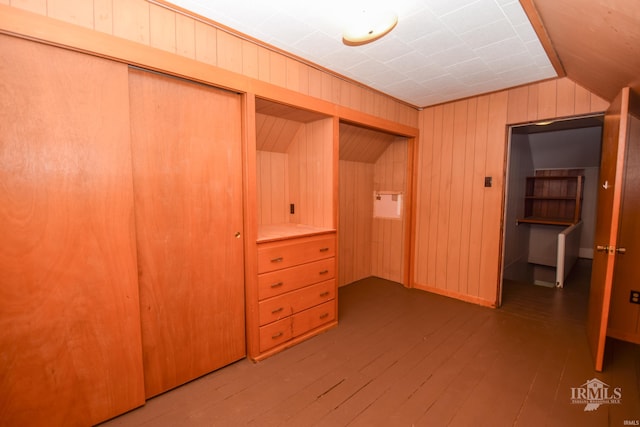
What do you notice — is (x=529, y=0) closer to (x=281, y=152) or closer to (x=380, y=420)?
(x=281, y=152)

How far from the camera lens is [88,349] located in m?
1.49

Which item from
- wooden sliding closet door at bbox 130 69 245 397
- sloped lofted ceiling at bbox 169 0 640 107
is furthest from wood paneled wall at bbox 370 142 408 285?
wooden sliding closet door at bbox 130 69 245 397

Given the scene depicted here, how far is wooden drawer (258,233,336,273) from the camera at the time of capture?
215cm

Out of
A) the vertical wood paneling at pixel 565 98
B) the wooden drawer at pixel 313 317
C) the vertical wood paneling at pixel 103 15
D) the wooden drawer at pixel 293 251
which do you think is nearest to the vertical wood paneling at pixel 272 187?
the wooden drawer at pixel 293 251

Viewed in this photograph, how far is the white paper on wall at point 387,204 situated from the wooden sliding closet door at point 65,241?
10.0 feet

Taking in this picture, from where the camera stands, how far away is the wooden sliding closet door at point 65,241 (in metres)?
1.28

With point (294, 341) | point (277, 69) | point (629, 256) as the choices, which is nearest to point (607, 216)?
point (629, 256)

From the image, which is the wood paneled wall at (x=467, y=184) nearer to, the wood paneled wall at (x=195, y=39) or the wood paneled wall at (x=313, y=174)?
the wood paneled wall at (x=195, y=39)

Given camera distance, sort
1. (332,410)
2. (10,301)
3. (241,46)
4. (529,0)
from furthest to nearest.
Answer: (241,46) → (332,410) → (529,0) → (10,301)

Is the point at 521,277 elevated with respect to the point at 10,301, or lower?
lower

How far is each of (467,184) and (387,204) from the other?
1.03 meters

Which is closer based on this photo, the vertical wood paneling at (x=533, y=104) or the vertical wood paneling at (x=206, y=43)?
the vertical wood paneling at (x=206, y=43)

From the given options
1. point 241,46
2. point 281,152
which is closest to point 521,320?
point 281,152

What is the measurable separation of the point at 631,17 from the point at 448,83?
152 cm
